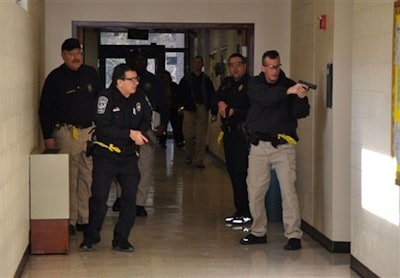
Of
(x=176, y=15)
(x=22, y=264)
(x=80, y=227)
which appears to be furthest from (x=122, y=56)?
(x=22, y=264)

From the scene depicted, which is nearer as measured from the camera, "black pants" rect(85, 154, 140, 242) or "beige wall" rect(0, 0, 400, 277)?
"beige wall" rect(0, 0, 400, 277)

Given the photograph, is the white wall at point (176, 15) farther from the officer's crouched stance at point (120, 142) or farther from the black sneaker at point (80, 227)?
the officer's crouched stance at point (120, 142)

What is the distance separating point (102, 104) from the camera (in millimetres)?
7168

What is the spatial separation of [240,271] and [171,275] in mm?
551

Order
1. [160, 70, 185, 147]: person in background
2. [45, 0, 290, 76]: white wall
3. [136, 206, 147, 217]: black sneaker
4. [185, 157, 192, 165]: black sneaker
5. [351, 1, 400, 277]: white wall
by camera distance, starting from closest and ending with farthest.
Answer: [351, 1, 400, 277]: white wall
[45, 0, 290, 76]: white wall
[136, 206, 147, 217]: black sneaker
[185, 157, 192, 165]: black sneaker
[160, 70, 185, 147]: person in background

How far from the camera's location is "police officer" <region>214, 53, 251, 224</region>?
8727mm

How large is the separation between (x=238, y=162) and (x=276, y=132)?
146 cm

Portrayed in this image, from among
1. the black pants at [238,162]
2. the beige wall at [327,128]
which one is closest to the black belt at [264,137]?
the beige wall at [327,128]

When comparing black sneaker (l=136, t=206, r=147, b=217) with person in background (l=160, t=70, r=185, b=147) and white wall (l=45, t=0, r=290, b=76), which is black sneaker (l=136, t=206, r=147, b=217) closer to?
white wall (l=45, t=0, r=290, b=76)

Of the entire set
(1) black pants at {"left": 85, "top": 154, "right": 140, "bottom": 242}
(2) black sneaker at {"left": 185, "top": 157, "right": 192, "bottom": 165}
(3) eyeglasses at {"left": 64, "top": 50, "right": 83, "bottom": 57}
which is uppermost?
(3) eyeglasses at {"left": 64, "top": 50, "right": 83, "bottom": 57}

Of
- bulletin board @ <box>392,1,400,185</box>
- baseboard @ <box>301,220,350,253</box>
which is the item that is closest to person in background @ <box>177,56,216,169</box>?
baseboard @ <box>301,220,350,253</box>

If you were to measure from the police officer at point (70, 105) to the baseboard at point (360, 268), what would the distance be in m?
2.69

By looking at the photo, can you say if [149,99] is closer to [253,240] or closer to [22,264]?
[253,240]

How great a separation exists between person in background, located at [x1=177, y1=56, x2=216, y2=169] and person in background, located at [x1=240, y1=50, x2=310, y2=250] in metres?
5.63
